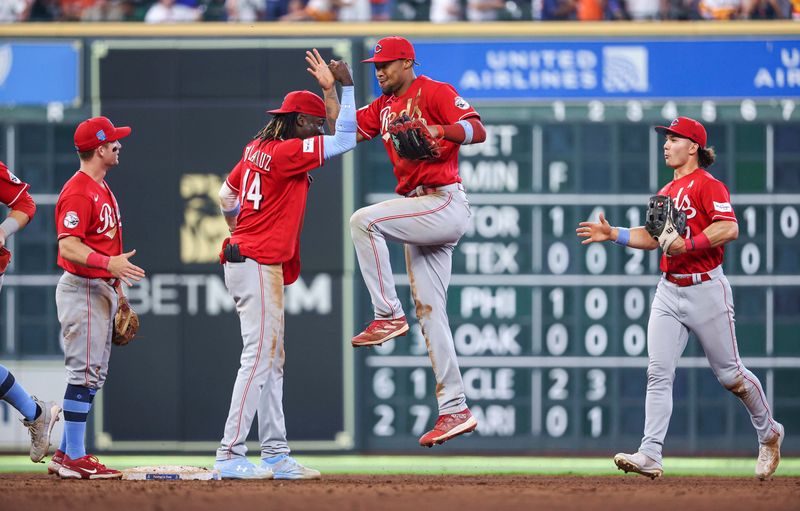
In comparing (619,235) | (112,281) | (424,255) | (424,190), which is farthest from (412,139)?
(112,281)

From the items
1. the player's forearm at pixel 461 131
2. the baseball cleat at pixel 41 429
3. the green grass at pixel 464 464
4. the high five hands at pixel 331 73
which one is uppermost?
the high five hands at pixel 331 73

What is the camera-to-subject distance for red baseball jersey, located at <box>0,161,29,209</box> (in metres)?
7.57

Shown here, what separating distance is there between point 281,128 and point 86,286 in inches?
55.3

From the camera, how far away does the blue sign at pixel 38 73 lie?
1009cm

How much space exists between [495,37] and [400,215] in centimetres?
338

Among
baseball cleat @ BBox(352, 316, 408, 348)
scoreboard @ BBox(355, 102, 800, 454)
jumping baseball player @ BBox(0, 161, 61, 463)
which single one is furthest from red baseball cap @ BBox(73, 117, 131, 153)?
scoreboard @ BBox(355, 102, 800, 454)

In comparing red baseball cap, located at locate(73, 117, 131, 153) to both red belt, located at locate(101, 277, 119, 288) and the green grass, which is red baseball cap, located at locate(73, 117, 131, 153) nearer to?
red belt, located at locate(101, 277, 119, 288)

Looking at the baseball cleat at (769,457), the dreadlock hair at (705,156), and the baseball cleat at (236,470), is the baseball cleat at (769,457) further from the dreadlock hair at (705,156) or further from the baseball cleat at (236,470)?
the baseball cleat at (236,470)

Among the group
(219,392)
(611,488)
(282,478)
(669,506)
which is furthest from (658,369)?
(219,392)

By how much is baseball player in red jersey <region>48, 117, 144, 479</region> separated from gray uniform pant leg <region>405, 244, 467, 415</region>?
1565mm

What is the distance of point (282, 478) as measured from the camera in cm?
768

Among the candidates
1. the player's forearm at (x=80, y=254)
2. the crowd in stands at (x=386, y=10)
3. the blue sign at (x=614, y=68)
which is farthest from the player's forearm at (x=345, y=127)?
the crowd in stands at (x=386, y=10)

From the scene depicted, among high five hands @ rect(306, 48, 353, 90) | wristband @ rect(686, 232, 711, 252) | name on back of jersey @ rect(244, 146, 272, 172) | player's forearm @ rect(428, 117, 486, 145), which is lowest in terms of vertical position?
wristband @ rect(686, 232, 711, 252)

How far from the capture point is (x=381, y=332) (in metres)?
7.05
